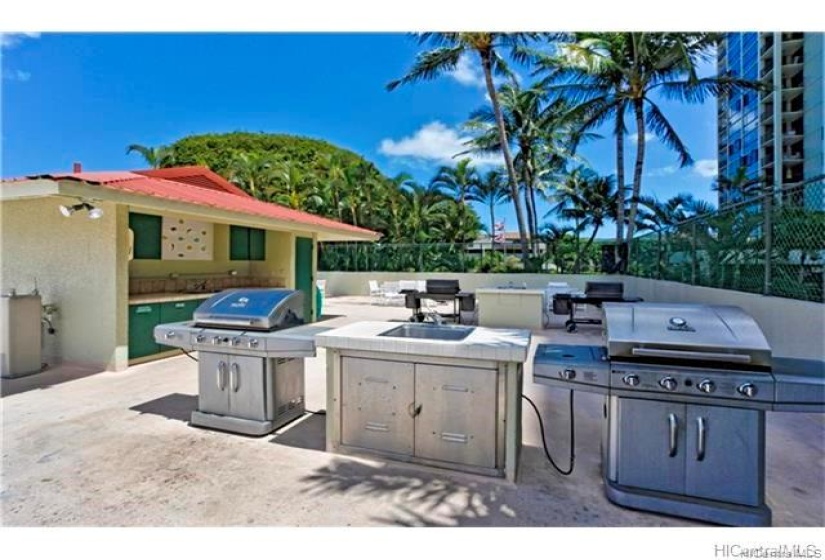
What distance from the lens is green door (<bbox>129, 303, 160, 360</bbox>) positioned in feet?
21.5

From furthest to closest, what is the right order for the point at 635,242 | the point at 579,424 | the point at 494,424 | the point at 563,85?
1. the point at 563,85
2. the point at 635,242
3. the point at 579,424
4. the point at 494,424

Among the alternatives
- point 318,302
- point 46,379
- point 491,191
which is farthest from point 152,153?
point 46,379

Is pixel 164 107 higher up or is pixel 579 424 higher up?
pixel 164 107

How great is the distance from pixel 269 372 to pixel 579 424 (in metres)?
3.13

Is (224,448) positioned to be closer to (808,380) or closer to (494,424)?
(494,424)

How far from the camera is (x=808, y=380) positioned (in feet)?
7.94

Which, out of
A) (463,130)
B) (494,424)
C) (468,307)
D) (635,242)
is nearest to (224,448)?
(494,424)

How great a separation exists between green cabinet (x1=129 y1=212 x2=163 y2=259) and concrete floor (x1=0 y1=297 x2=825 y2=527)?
128 inches

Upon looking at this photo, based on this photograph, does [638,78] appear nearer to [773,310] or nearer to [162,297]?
[773,310]

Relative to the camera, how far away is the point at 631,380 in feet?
8.72

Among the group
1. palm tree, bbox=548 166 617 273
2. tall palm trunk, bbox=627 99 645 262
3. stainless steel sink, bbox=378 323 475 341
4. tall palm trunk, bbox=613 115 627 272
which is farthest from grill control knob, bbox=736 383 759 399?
palm tree, bbox=548 166 617 273

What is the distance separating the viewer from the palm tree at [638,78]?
12.7m

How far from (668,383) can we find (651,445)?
425 mm

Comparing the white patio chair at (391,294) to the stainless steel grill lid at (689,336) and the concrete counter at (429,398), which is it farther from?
the stainless steel grill lid at (689,336)
